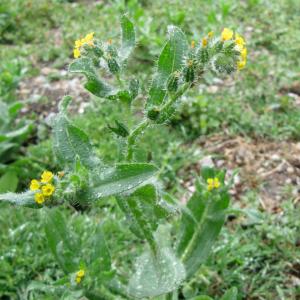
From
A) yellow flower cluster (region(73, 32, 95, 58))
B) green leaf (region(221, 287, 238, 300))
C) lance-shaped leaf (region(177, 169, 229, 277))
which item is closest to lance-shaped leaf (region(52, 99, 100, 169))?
yellow flower cluster (region(73, 32, 95, 58))

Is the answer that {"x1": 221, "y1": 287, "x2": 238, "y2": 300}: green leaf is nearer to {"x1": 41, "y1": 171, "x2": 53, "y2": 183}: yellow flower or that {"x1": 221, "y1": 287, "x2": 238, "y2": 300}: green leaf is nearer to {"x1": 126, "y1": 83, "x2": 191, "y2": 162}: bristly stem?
{"x1": 126, "y1": 83, "x2": 191, "y2": 162}: bristly stem

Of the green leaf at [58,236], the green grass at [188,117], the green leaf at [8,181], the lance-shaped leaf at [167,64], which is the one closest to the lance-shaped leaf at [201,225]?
the green grass at [188,117]

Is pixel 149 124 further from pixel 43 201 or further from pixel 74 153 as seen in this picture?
pixel 43 201

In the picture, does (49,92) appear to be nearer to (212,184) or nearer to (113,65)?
(212,184)

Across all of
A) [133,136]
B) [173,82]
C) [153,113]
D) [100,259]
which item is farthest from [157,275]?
[173,82]

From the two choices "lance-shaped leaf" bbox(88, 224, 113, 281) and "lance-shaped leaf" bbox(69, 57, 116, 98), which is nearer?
"lance-shaped leaf" bbox(69, 57, 116, 98)

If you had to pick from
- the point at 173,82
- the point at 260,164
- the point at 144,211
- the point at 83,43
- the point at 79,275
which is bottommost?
the point at 260,164
